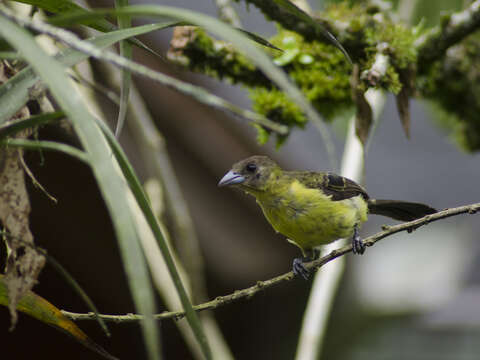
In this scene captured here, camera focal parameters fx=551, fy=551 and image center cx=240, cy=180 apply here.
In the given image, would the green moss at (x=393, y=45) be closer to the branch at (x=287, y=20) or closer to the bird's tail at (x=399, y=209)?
the branch at (x=287, y=20)

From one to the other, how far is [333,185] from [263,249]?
7.08ft

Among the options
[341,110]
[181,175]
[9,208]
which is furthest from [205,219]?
[9,208]

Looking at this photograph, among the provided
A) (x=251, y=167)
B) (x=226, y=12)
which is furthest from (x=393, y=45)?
(x=226, y=12)

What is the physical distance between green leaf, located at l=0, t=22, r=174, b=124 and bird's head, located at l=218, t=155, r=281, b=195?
0.95m

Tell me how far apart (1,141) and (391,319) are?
3.86 m

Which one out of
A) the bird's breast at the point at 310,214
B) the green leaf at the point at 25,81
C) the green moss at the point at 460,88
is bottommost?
the green leaf at the point at 25,81

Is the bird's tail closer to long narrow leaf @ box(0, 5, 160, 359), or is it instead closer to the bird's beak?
the bird's beak

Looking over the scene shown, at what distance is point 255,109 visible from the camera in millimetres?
2115

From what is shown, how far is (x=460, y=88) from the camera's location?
272 cm

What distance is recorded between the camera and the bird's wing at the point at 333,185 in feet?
6.48

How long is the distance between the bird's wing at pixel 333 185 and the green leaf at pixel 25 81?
110cm

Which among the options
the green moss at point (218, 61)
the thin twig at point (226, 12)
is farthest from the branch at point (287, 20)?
the thin twig at point (226, 12)

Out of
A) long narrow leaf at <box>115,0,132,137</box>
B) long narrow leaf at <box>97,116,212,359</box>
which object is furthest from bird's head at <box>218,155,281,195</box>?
long narrow leaf at <box>97,116,212,359</box>

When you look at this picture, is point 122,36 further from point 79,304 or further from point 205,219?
point 205,219
